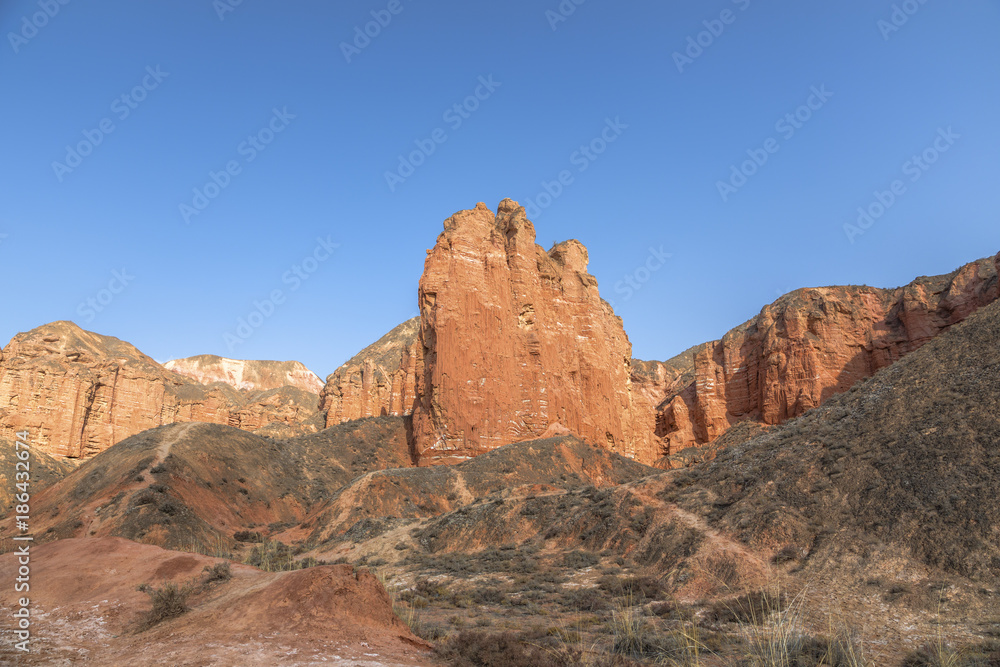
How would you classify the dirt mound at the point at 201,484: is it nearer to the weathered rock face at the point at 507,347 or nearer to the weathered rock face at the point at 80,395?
the weathered rock face at the point at 507,347

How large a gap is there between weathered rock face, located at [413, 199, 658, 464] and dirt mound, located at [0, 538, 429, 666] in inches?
1316

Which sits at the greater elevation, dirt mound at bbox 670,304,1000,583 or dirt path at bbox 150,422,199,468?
dirt path at bbox 150,422,199,468

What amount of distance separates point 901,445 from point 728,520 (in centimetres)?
568

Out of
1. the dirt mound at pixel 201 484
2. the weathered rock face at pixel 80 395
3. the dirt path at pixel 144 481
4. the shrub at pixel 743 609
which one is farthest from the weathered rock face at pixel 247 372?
the shrub at pixel 743 609

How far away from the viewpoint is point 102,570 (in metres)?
12.1

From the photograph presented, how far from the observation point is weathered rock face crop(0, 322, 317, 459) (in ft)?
172

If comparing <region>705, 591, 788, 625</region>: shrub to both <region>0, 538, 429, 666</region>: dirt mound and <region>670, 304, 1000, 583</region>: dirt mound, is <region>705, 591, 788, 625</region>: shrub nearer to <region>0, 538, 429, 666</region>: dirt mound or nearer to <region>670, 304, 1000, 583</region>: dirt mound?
<region>670, 304, 1000, 583</region>: dirt mound

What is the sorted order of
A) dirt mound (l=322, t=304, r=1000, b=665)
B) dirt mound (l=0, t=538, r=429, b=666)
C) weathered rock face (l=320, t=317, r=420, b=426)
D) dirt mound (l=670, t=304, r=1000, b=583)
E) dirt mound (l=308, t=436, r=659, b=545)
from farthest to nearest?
weathered rock face (l=320, t=317, r=420, b=426) < dirt mound (l=308, t=436, r=659, b=545) < dirt mound (l=670, t=304, r=1000, b=583) < dirt mound (l=322, t=304, r=1000, b=665) < dirt mound (l=0, t=538, r=429, b=666)

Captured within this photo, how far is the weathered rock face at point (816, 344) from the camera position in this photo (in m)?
52.9

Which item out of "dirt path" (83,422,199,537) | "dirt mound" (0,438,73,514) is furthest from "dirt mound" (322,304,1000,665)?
"dirt mound" (0,438,73,514)

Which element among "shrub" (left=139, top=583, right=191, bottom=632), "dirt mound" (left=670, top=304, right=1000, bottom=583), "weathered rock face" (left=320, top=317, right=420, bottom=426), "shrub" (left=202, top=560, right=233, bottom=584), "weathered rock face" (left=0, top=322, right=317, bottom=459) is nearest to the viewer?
"shrub" (left=139, top=583, right=191, bottom=632)

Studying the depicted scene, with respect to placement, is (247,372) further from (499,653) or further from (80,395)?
(499,653)

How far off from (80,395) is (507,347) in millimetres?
41984

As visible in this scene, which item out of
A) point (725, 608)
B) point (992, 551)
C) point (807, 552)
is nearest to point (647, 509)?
point (807, 552)
